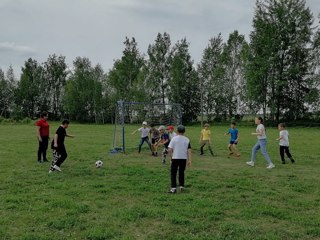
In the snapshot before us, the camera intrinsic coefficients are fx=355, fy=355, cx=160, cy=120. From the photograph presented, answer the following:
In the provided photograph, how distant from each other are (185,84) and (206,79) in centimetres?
358

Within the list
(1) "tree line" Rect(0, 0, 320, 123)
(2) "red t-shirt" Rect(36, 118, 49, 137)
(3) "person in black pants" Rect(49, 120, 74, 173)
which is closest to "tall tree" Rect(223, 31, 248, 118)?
(1) "tree line" Rect(0, 0, 320, 123)

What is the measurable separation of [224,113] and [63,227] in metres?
53.2

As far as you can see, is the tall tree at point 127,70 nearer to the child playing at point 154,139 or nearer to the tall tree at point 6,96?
the tall tree at point 6,96

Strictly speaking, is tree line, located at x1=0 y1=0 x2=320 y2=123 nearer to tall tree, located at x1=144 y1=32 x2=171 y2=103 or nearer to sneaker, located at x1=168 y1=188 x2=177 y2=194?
tall tree, located at x1=144 y1=32 x2=171 y2=103

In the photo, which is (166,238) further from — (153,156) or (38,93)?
(38,93)

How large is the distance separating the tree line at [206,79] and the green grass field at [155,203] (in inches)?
1477

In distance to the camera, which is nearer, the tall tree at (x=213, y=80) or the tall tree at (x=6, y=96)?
the tall tree at (x=213, y=80)

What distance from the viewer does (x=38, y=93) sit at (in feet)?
241

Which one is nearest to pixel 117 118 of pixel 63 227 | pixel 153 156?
pixel 153 156

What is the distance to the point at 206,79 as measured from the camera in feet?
194

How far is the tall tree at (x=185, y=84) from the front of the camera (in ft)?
192

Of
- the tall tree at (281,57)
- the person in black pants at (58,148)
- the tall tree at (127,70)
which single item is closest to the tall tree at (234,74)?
the tall tree at (281,57)

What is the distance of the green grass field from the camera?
604cm

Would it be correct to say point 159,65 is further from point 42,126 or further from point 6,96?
point 42,126
